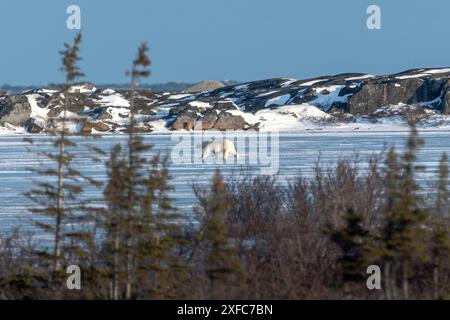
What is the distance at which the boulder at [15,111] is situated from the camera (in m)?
79.8

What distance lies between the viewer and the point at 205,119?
7275 centimetres

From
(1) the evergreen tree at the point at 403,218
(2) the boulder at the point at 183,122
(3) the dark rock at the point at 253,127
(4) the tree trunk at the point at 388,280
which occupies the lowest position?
(4) the tree trunk at the point at 388,280

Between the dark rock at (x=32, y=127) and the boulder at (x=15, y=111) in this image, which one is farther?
the boulder at (x=15, y=111)

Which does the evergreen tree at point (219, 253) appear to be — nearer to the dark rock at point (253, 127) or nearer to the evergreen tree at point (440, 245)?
the evergreen tree at point (440, 245)

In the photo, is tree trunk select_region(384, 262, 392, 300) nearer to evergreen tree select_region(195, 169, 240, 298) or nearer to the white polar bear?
evergreen tree select_region(195, 169, 240, 298)

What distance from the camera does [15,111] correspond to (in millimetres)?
81750

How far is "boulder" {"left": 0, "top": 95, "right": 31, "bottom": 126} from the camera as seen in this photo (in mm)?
79750

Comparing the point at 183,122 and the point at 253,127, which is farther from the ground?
the point at 183,122

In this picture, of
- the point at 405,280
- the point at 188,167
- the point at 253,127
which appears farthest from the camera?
the point at 253,127

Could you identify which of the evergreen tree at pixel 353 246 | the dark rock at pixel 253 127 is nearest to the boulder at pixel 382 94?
the dark rock at pixel 253 127

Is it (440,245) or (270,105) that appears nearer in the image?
(440,245)

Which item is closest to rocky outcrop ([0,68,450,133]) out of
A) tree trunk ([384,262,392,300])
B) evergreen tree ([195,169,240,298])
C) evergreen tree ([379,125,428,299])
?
tree trunk ([384,262,392,300])

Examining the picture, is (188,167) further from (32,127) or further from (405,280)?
(32,127)

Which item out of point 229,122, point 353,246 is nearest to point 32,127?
point 229,122
